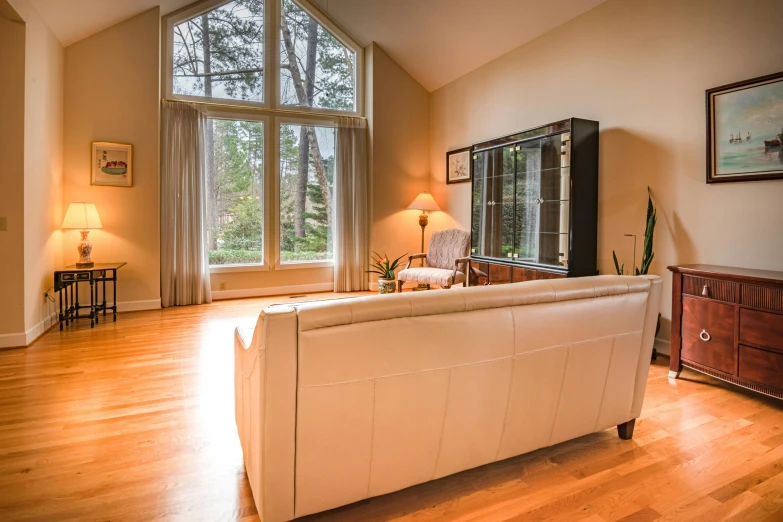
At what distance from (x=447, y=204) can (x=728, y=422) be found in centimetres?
451

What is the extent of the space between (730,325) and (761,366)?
0.27 m

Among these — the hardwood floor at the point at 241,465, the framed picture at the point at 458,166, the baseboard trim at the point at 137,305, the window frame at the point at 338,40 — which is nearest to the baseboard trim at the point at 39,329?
the baseboard trim at the point at 137,305

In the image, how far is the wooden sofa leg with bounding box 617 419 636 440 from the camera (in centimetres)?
222

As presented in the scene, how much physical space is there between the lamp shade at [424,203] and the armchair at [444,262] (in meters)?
0.73

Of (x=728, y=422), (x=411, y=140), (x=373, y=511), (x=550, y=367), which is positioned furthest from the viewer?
(x=411, y=140)

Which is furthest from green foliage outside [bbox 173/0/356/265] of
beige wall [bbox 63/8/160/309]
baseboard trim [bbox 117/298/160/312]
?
baseboard trim [bbox 117/298/160/312]

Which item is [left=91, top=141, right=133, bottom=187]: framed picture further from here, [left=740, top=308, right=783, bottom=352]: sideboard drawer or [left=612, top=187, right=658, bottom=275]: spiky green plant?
[left=740, top=308, right=783, bottom=352]: sideboard drawer

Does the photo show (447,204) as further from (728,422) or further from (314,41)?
(728,422)

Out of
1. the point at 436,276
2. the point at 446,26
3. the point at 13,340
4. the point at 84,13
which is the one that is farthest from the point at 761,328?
the point at 84,13

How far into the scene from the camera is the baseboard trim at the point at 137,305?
522 centimetres

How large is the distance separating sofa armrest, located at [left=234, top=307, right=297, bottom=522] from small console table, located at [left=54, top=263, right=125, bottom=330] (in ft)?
12.6

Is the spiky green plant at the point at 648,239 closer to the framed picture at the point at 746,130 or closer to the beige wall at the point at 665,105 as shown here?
the beige wall at the point at 665,105

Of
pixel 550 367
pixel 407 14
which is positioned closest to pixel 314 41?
pixel 407 14

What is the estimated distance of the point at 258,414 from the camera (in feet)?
4.74
